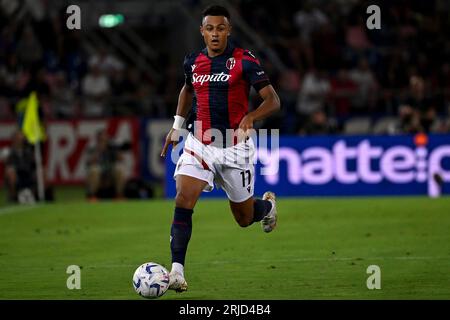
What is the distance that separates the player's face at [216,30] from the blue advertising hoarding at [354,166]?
998cm

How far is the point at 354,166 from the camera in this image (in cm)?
2047

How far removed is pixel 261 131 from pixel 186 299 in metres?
11.7

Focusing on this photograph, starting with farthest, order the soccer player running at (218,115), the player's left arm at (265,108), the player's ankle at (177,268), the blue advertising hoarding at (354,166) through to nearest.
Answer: the blue advertising hoarding at (354,166) → the soccer player running at (218,115) → the player's left arm at (265,108) → the player's ankle at (177,268)

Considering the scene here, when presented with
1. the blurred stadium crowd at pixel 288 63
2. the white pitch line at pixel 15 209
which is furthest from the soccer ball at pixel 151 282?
the blurred stadium crowd at pixel 288 63

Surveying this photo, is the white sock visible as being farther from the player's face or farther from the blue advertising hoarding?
the blue advertising hoarding

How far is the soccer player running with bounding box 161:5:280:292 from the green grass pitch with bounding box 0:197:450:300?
3.01ft

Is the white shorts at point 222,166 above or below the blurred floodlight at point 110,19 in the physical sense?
below

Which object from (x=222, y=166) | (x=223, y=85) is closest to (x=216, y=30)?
(x=223, y=85)

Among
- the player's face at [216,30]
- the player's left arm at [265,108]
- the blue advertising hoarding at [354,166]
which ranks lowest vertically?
the blue advertising hoarding at [354,166]

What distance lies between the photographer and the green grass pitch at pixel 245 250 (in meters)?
9.79

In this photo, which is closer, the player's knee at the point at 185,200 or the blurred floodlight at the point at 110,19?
the player's knee at the point at 185,200

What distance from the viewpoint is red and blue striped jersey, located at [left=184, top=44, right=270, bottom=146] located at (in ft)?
33.1

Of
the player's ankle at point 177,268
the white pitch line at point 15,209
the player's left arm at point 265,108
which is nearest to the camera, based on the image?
the player's ankle at point 177,268

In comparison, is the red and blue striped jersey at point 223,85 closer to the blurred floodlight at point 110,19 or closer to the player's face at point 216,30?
the player's face at point 216,30
